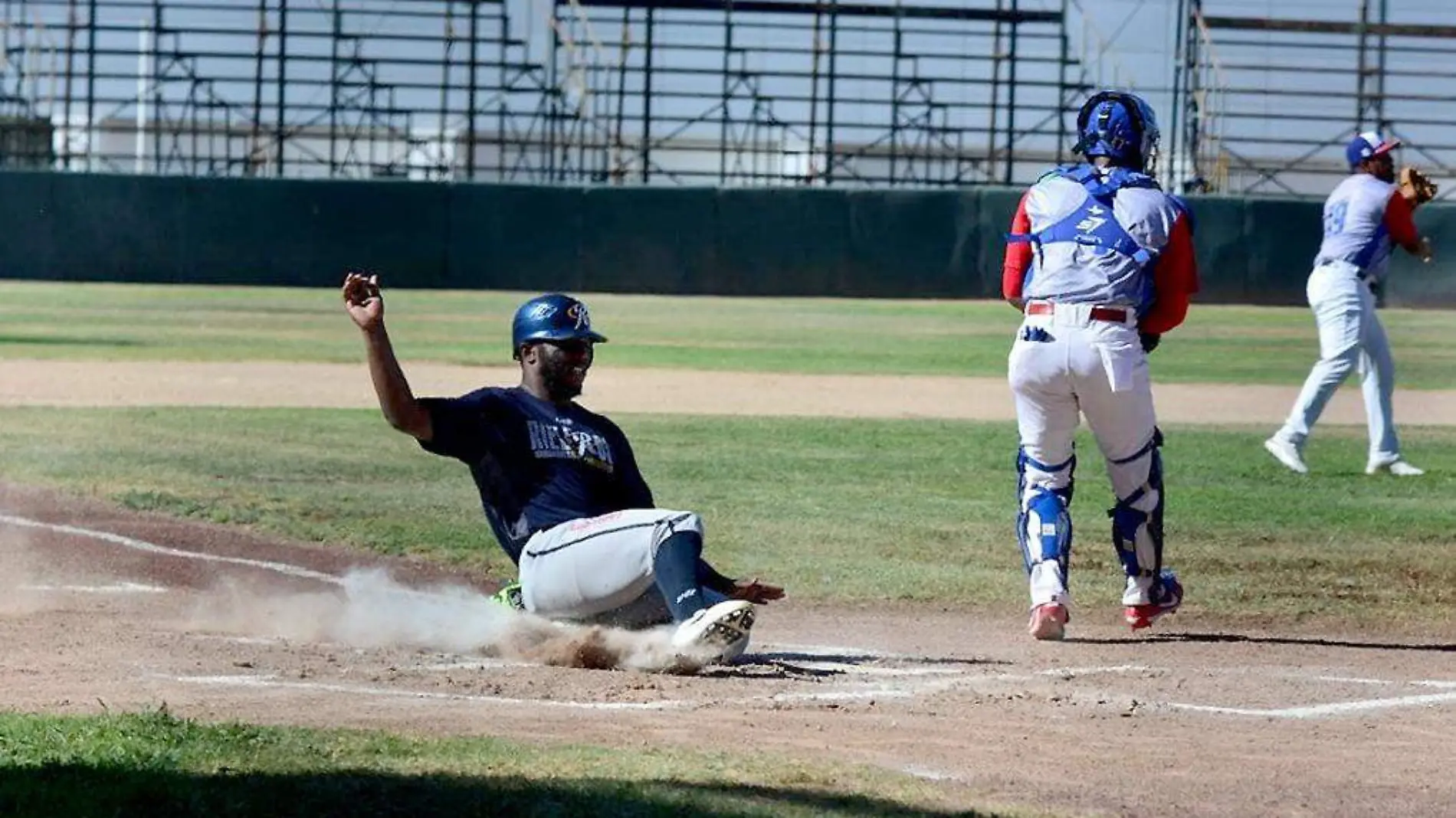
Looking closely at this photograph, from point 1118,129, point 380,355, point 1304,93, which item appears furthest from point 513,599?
point 1304,93

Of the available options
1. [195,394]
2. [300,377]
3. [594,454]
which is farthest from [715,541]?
[300,377]

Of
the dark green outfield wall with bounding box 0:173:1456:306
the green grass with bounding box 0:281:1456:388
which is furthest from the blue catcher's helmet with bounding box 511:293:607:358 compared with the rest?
the dark green outfield wall with bounding box 0:173:1456:306

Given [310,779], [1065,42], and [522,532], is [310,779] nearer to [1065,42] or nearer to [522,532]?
[522,532]

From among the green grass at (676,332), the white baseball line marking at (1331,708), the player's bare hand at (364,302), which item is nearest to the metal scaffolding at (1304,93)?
the green grass at (676,332)

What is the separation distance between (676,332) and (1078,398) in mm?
19955

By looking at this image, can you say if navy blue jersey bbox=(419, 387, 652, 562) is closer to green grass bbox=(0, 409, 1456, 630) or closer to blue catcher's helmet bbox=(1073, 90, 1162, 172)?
blue catcher's helmet bbox=(1073, 90, 1162, 172)

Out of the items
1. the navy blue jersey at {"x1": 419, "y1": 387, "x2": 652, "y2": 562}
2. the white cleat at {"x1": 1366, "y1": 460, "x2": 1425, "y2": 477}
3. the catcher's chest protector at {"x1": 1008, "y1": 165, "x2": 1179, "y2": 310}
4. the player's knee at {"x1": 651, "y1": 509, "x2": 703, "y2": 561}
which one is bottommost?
the white cleat at {"x1": 1366, "y1": 460, "x2": 1425, "y2": 477}

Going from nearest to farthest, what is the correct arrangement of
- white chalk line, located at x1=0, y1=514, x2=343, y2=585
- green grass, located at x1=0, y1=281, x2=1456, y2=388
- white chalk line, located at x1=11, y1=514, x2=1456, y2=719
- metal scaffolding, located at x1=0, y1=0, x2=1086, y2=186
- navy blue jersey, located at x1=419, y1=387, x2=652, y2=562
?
white chalk line, located at x1=11, y1=514, x2=1456, y2=719 < navy blue jersey, located at x1=419, y1=387, x2=652, y2=562 < white chalk line, located at x1=0, y1=514, x2=343, y2=585 < green grass, located at x1=0, y1=281, x2=1456, y2=388 < metal scaffolding, located at x1=0, y1=0, x2=1086, y2=186

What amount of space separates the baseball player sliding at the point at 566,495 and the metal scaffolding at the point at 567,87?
2644cm

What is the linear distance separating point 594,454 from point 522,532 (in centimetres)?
36

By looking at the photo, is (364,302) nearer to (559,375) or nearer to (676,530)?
(559,375)

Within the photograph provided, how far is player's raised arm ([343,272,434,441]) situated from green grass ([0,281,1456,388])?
14.5 m

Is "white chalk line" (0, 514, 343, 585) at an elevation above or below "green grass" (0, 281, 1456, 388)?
below

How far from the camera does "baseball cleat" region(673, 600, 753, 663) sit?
7.11m
